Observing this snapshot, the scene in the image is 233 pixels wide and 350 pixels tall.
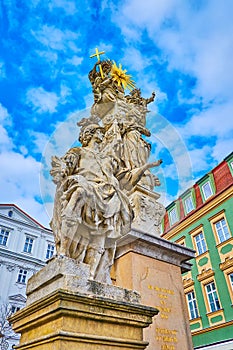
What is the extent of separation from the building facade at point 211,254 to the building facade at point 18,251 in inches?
502

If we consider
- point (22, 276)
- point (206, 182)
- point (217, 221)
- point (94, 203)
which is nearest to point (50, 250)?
point (22, 276)

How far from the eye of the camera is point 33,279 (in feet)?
9.80

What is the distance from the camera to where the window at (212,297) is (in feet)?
57.0

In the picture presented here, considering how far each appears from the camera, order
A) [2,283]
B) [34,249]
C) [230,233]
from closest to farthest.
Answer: [230,233]
[2,283]
[34,249]

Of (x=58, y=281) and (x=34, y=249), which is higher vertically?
(x=34, y=249)

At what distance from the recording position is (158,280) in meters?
4.49

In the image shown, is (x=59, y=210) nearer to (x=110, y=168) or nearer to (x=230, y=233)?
(x=110, y=168)

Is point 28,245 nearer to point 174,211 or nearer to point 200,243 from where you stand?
point 174,211

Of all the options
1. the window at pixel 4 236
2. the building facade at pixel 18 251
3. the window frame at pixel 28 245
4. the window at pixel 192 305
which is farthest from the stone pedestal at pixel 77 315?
the window frame at pixel 28 245

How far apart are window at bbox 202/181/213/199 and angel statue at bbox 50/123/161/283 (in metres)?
19.1

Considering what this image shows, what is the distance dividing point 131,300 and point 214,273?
17.2 metres

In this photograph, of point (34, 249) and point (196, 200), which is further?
point (34, 249)

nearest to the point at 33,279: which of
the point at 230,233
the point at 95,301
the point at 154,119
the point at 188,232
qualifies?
the point at 95,301

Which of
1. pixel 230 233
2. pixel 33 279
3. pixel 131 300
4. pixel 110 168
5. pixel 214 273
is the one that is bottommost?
pixel 131 300
